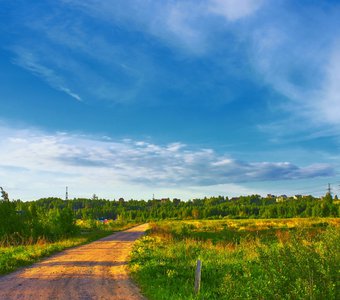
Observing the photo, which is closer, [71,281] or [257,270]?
[71,281]

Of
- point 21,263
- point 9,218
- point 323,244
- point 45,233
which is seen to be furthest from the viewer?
point 45,233

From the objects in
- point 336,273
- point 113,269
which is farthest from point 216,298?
point 113,269

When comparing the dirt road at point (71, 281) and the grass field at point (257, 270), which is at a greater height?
the grass field at point (257, 270)

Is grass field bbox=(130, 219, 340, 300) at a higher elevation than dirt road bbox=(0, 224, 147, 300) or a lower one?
higher

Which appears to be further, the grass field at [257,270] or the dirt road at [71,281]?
the dirt road at [71,281]

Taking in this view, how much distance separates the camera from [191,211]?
162250 mm

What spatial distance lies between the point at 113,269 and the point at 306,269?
10.5m

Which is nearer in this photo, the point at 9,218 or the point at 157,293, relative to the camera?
the point at 157,293

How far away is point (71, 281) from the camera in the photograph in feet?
40.8

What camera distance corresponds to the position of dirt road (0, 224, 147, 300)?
10.6m

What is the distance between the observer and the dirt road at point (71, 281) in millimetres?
10569

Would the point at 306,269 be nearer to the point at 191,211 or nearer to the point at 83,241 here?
the point at 83,241

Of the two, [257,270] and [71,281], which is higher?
[257,270]

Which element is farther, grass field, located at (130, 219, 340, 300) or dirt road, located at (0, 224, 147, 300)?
dirt road, located at (0, 224, 147, 300)
